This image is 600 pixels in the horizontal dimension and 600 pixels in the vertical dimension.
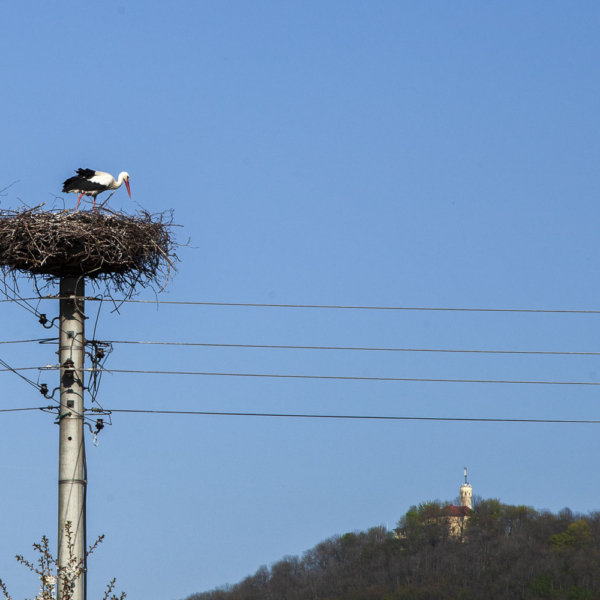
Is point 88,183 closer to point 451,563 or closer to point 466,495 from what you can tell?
point 451,563

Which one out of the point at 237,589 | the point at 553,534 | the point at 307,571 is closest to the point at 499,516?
the point at 553,534

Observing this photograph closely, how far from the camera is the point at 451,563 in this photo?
9212cm

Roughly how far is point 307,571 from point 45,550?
294 feet

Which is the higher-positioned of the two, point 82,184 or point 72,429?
point 82,184

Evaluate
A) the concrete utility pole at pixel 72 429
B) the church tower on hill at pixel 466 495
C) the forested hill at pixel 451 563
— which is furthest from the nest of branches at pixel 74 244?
the church tower on hill at pixel 466 495

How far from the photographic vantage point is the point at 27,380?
1177 centimetres

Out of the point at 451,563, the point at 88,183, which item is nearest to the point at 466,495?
the point at 451,563

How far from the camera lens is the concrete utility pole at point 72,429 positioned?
10828 mm

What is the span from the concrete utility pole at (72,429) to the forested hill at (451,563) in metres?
74.2

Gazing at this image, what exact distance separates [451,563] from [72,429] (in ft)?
Result: 280

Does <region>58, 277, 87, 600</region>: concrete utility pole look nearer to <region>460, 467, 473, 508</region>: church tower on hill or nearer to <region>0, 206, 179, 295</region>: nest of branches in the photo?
<region>0, 206, 179, 295</region>: nest of branches

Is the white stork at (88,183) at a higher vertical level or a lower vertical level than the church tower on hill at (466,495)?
lower

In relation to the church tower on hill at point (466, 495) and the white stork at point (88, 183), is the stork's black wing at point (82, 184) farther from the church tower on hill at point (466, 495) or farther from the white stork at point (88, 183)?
the church tower on hill at point (466, 495)

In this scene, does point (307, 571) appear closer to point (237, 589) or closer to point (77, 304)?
point (237, 589)
